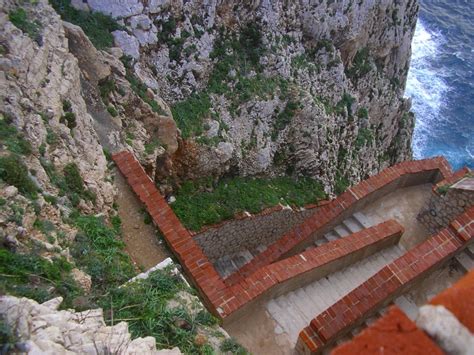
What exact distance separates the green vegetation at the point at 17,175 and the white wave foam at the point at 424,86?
31.5 m

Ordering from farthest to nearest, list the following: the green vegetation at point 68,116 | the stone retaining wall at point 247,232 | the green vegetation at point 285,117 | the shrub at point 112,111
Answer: the green vegetation at point 285,117, the stone retaining wall at point 247,232, the shrub at point 112,111, the green vegetation at point 68,116

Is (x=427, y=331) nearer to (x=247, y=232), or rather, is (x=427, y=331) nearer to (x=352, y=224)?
(x=352, y=224)

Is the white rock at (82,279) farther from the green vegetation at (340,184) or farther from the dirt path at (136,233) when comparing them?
the green vegetation at (340,184)

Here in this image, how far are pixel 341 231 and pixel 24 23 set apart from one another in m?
8.86

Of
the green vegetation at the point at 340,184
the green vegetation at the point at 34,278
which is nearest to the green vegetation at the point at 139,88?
the green vegetation at the point at 34,278

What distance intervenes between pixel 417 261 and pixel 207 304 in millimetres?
4444

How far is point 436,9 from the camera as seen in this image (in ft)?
143

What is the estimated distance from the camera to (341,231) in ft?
39.0

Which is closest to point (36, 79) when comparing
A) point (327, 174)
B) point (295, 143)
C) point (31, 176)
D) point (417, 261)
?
point (31, 176)

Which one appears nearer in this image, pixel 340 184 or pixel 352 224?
pixel 352 224

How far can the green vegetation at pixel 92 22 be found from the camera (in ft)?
41.5

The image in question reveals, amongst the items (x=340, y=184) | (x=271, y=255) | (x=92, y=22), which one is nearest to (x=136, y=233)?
(x=271, y=255)

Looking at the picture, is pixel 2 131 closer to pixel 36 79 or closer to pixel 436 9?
pixel 36 79

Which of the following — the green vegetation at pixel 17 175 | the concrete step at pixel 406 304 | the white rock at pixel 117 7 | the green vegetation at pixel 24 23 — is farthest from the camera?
the white rock at pixel 117 7
